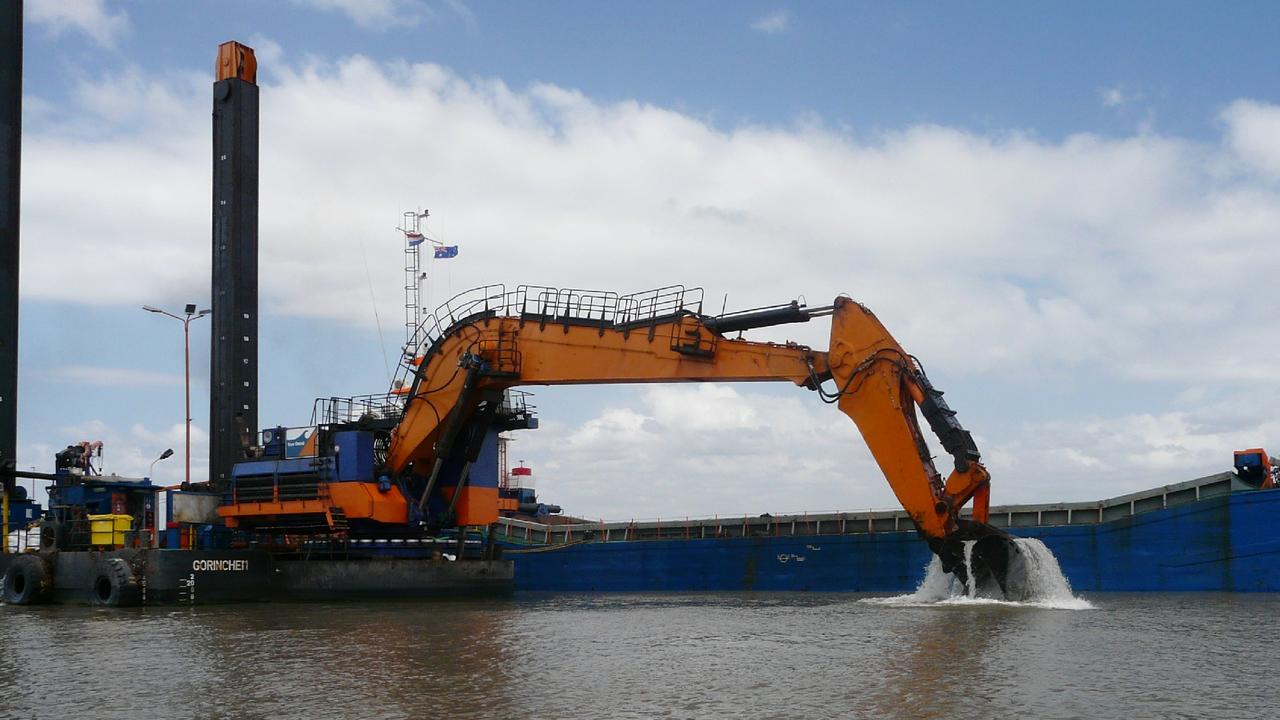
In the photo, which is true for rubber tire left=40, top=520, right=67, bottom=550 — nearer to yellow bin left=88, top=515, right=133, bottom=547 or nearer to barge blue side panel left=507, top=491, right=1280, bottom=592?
yellow bin left=88, top=515, right=133, bottom=547

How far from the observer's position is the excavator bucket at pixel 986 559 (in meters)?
25.2

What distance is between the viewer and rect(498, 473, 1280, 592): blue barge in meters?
29.8

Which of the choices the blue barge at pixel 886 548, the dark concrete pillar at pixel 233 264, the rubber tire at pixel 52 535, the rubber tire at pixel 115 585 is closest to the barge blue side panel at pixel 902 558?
the blue barge at pixel 886 548

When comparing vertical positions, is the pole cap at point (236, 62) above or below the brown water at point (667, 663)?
above

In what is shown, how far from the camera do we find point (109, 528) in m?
32.8

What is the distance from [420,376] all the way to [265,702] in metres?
20.3

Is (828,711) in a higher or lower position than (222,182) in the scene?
lower

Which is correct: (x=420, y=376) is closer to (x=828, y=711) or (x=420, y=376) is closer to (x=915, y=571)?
(x=915, y=571)

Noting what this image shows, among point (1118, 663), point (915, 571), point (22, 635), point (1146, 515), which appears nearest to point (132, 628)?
point (22, 635)

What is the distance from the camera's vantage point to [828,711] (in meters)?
12.6

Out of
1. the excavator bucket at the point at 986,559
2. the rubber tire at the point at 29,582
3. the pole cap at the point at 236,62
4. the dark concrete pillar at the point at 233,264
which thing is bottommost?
the rubber tire at the point at 29,582

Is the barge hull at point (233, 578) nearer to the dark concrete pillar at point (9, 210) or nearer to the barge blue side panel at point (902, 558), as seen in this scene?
the dark concrete pillar at point (9, 210)

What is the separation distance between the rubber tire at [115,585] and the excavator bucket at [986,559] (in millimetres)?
19508

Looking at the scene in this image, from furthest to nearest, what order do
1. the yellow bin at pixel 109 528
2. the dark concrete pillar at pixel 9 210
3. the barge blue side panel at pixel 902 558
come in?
1. the dark concrete pillar at pixel 9 210
2. the yellow bin at pixel 109 528
3. the barge blue side panel at pixel 902 558
